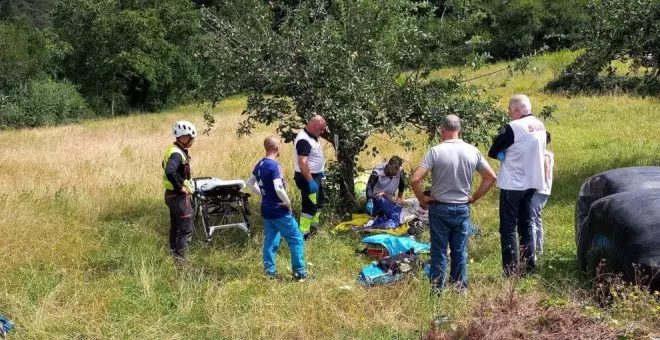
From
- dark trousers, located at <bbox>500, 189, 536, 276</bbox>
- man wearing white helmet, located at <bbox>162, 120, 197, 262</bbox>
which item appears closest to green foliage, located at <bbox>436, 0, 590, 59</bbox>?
dark trousers, located at <bbox>500, 189, 536, 276</bbox>

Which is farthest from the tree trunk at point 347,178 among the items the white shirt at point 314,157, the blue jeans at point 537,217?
the blue jeans at point 537,217

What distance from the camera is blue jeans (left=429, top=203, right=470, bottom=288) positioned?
5113 millimetres

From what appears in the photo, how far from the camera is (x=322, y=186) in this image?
8.27 meters

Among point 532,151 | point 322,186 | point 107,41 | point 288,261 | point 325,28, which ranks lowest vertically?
point 288,261

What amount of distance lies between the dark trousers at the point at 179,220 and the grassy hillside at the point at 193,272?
212 mm

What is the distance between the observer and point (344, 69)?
740cm

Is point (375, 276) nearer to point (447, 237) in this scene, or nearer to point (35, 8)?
point (447, 237)

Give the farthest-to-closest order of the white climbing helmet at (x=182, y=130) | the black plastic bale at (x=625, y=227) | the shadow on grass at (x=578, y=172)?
the shadow on grass at (x=578, y=172) → the white climbing helmet at (x=182, y=130) → the black plastic bale at (x=625, y=227)

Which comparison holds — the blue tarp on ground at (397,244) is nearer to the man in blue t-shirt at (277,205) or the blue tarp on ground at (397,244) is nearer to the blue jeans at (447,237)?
the man in blue t-shirt at (277,205)

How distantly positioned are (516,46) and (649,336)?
34.5 metres

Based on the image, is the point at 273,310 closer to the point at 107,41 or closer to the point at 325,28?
the point at 325,28

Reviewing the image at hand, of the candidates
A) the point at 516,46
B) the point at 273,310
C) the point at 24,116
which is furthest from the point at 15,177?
the point at 516,46

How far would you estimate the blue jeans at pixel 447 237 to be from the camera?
511cm

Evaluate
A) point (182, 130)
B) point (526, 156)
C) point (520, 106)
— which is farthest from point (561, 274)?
point (182, 130)
